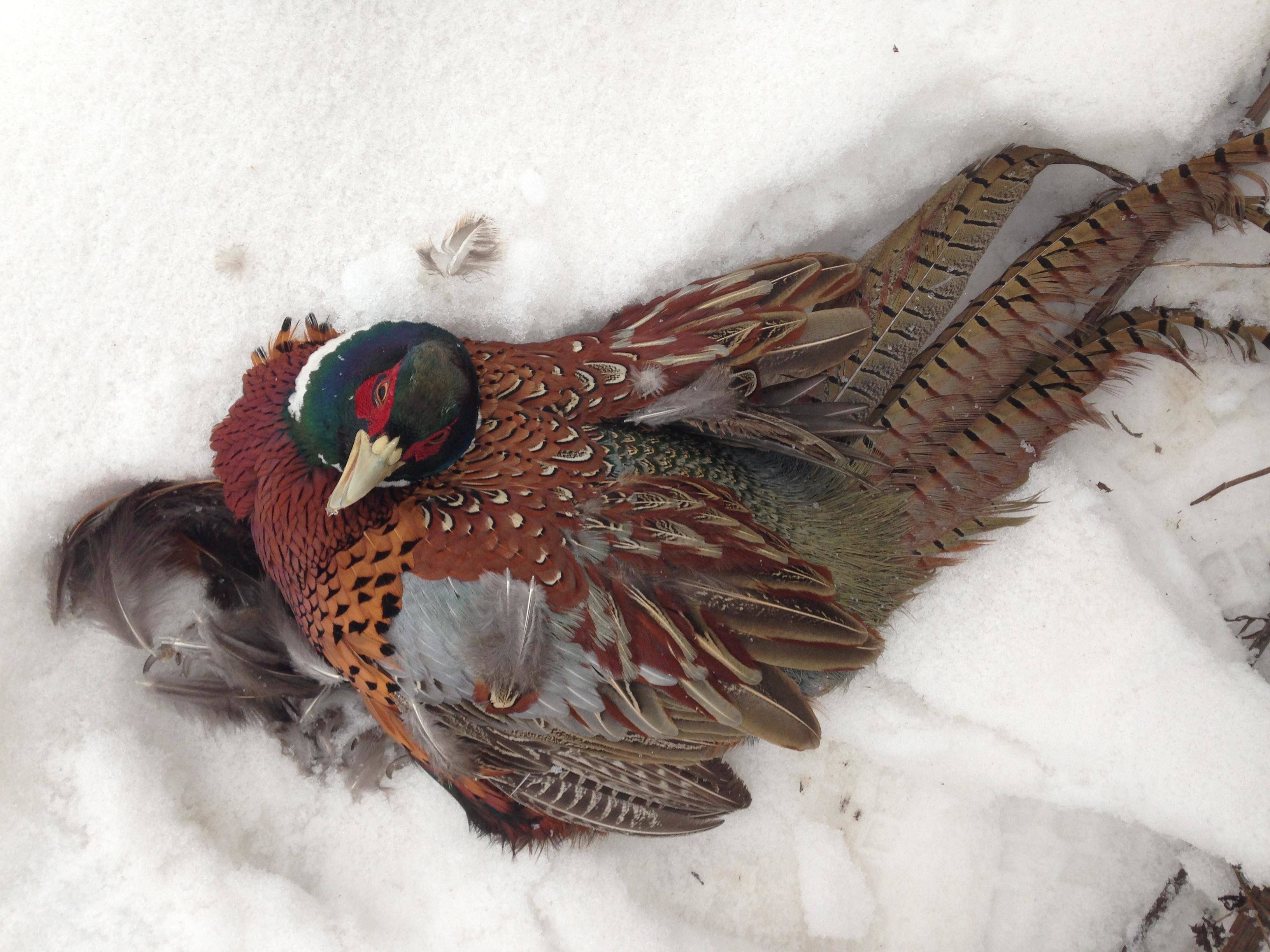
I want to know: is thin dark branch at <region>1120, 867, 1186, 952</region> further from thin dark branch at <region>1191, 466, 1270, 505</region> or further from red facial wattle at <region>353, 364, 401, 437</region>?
red facial wattle at <region>353, 364, 401, 437</region>

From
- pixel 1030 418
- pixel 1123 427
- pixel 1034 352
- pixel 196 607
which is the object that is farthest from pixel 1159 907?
pixel 196 607

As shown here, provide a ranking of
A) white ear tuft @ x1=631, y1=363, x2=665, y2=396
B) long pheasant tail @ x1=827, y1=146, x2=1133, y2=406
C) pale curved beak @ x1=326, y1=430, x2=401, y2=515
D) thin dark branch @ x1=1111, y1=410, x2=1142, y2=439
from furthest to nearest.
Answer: thin dark branch @ x1=1111, y1=410, x2=1142, y2=439 → long pheasant tail @ x1=827, y1=146, x2=1133, y2=406 → white ear tuft @ x1=631, y1=363, x2=665, y2=396 → pale curved beak @ x1=326, y1=430, x2=401, y2=515

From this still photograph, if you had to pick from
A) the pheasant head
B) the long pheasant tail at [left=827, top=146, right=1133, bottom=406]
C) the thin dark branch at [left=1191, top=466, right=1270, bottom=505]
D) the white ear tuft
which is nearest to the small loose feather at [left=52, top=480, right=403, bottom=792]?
the pheasant head

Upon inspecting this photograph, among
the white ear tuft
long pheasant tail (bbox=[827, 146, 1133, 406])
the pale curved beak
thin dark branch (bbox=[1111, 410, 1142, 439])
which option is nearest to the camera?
the pale curved beak

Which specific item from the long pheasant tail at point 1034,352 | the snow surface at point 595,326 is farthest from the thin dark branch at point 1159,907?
the long pheasant tail at point 1034,352

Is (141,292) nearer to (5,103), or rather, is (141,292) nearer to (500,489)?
(5,103)

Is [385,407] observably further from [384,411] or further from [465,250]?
[465,250]

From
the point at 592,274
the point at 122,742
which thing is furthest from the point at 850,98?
the point at 122,742
